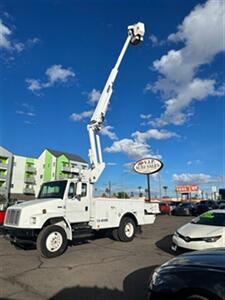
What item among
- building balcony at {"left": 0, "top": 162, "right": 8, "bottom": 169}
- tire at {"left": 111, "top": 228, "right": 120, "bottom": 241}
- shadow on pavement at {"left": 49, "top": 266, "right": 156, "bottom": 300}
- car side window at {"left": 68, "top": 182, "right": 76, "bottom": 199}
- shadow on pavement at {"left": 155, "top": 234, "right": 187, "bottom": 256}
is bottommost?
shadow on pavement at {"left": 49, "top": 266, "right": 156, "bottom": 300}

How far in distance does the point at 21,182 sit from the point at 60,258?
6827 centimetres

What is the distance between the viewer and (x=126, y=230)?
13.2 m

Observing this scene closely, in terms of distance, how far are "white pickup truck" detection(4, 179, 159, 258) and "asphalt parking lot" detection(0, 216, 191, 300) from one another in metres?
0.58

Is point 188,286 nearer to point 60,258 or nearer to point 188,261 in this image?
point 188,261

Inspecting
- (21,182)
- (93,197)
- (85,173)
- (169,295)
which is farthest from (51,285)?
(21,182)

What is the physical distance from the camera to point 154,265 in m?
8.23

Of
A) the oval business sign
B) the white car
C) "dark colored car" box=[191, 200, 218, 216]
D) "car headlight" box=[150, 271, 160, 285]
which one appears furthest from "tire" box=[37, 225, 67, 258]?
"dark colored car" box=[191, 200, 218, 216]

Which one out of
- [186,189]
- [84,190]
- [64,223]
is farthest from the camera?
[186,189]

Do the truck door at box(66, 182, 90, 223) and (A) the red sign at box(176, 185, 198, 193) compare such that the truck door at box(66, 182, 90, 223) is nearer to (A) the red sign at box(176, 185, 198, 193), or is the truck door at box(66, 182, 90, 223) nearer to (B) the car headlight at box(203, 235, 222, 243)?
(B) the car headlight at box(203, 235, 222, 243)

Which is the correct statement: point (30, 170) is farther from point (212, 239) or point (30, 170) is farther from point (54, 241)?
point (212, 239)

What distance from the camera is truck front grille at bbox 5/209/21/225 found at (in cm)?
1028

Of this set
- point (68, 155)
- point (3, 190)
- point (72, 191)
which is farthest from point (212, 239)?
point (68, 155)

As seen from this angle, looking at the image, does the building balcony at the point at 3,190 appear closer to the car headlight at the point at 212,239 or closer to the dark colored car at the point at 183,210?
the dark colored car at the point at 183,210

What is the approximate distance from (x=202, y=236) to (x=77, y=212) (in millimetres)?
4843
